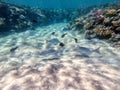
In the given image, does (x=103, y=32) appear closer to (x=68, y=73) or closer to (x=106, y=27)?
(x=106, y=27)

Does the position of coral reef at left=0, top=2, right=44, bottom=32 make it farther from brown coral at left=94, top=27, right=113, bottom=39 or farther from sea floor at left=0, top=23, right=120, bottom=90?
sea floor at left=0, top=23, right=120, bottom=90

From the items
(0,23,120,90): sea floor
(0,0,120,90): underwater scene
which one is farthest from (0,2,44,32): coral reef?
(0,23,120,90): sea floor

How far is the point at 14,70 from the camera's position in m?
6.71

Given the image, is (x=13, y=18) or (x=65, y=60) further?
(x=13, y=18)

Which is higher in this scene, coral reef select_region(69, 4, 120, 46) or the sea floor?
coral reef select_region(69, 4, 120, 46)

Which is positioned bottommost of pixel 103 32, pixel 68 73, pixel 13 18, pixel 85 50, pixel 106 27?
pixel 85 50

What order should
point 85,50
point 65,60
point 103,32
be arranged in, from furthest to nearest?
point 103,32, point 85,50, point 65,60

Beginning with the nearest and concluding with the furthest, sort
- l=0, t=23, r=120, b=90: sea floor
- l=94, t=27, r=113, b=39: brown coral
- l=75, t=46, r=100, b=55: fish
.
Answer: l=0, t=23, r=120, b=90: sea floor → l=75, t=46, r=100, b=55: fish → l=94, t=27, r=113, b=39: brown coral

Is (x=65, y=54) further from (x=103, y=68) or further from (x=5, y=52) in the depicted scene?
(x=5, y=52)

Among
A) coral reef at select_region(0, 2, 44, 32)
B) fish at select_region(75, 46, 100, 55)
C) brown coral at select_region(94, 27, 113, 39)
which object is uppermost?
coral reef at select_region(0, 2, 44, 32)

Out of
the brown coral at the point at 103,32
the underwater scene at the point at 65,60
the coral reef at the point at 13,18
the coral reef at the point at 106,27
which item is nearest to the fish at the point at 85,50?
the underwater scene at the point at 65,60

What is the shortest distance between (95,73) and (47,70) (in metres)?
1.43

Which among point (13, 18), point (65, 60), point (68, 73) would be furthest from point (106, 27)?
point (13, 18)

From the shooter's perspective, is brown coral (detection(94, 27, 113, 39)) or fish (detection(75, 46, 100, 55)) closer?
fish (detection(75, 46, 100, 55))
